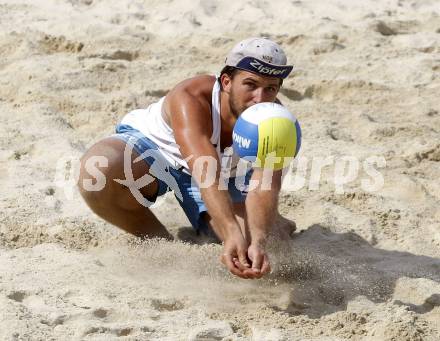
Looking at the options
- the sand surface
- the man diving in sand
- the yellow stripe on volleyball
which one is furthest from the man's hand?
the yellow stripe on volleyball

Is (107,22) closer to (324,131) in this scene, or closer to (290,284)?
(324,131)

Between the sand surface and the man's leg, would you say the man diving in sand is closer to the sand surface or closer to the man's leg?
the man's leg

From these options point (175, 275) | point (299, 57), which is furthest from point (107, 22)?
point (175, 275)

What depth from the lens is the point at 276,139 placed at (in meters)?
3.37

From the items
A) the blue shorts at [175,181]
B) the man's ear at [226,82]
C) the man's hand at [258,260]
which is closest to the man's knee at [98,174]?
the blue shorts at [175,181]

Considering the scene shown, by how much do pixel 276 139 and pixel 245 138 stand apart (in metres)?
0.12

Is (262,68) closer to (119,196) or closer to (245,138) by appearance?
(245,138)

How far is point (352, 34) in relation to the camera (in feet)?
21.1

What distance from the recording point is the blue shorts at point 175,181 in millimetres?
3969

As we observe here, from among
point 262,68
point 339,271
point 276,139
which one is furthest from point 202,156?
point 339,271

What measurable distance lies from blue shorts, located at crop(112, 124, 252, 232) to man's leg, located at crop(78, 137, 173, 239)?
4 cm

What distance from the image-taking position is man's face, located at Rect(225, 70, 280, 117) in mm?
3578

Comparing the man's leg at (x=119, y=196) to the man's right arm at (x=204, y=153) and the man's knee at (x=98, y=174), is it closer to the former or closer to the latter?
the man's knee at (x=98, y=174)

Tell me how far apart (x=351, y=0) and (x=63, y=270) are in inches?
173
